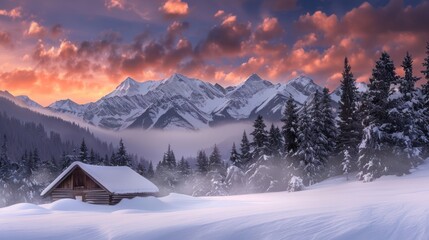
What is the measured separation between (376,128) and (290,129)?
15.6 metres

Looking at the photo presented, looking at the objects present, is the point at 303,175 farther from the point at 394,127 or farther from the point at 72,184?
the point at 72,184

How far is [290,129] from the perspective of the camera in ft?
184

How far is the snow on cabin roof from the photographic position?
135ft

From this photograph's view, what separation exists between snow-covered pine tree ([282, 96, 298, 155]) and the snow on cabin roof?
20201 millimetres

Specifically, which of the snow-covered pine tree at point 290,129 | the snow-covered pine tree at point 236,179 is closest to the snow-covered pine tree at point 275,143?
the snow-covered pine tree at point 290,129

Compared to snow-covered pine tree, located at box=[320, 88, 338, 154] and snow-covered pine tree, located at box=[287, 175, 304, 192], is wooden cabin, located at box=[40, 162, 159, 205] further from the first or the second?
snow-covered pine tree, located at box=[320, 88, 338, 154]

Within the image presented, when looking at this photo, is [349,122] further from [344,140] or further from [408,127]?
[408,127]

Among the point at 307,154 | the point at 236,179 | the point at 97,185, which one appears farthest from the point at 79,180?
the point at 307,154

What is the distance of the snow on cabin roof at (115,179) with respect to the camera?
41188 mm

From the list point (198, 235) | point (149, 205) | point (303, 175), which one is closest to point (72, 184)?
point (149, 205)

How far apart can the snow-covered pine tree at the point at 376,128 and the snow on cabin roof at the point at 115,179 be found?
22750mm

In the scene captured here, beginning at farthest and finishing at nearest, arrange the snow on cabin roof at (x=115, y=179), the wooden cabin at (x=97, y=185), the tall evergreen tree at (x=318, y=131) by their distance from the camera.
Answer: the tall evergreen tree at (x=318, y=131) < the snow on cabin roof at (x=115, y=179) < the wooden cabin at (x=97, y=185)

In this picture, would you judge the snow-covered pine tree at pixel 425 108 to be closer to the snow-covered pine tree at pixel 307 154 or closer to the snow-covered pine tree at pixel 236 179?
the snow-covered pine tree at pixel 307 154

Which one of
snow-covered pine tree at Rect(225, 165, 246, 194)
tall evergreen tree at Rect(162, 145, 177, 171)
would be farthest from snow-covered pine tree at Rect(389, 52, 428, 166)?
tall evergreen tree at Rect(162, 145, 177, 171)
